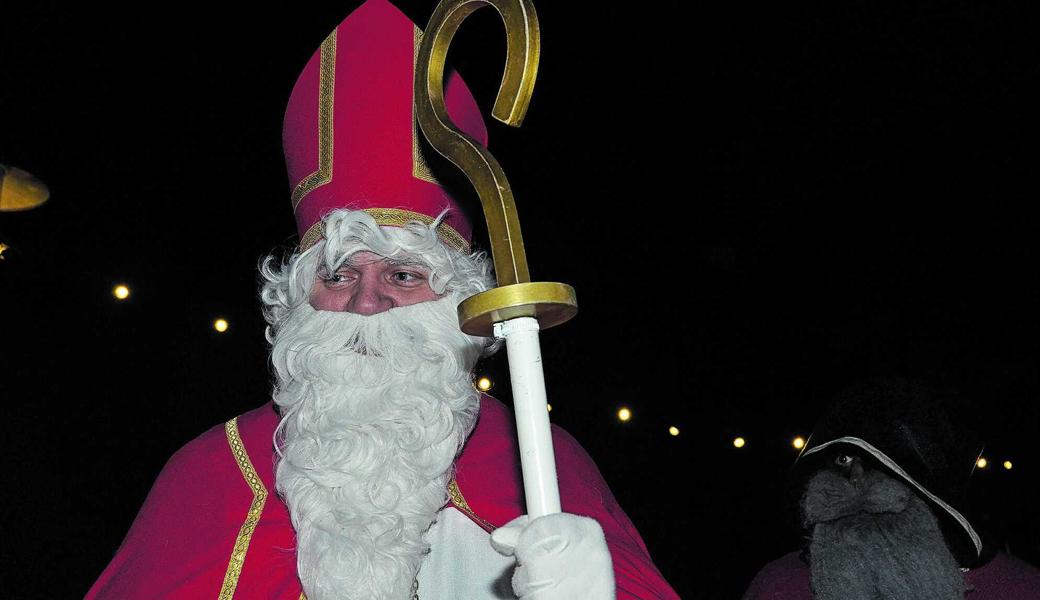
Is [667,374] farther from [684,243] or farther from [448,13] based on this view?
[448,13]

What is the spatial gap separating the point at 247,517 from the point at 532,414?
1267 millimetres

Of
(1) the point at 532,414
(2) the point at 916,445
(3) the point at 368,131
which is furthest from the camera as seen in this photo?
(2) the point at 916,445

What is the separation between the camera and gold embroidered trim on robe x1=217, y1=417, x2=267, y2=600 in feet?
6.40

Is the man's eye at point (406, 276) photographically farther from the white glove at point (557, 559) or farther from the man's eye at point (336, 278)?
the white glove at point (557, 559)

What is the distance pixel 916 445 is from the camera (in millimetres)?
3357

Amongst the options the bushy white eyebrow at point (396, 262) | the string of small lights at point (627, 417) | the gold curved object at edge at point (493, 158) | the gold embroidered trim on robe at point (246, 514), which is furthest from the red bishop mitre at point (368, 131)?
the string of small lights at point (627, 417)

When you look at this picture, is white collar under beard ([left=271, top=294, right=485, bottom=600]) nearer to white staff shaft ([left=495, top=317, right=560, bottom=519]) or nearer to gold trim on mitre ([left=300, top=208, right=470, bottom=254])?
gold trim on mitre ([left=300, top=208, right=470, bottom=254])

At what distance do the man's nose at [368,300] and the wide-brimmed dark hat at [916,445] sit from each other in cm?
220

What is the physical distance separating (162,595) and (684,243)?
4.94m

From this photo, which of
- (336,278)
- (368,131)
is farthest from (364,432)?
(368,131)

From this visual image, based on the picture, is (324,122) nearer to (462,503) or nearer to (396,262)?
(396,262)

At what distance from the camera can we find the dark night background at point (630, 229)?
13.8 feet

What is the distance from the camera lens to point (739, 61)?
15.5 ft

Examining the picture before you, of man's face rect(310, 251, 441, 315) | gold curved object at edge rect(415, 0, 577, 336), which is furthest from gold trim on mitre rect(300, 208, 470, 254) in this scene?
gold curved object at edge rect(415, 0, 577, 336)
